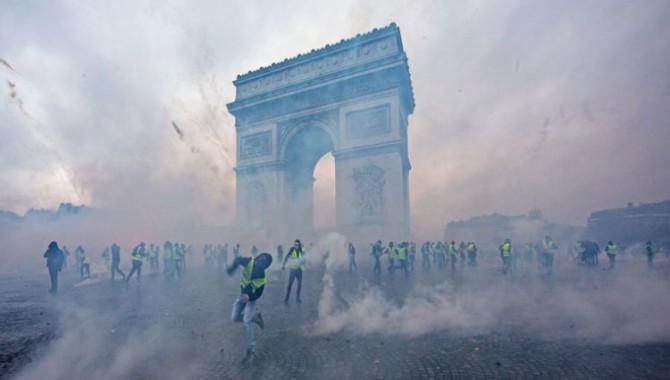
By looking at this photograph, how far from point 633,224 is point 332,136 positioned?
3443 cm

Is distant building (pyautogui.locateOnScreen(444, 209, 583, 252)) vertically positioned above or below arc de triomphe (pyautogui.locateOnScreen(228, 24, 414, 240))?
below

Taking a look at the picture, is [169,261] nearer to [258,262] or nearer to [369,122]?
[258,262]

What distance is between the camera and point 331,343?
580 cm

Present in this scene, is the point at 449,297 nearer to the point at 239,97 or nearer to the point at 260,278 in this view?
the point at 260,278

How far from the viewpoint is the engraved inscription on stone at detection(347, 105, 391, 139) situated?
25.0 metres

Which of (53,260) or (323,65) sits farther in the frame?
(323,65)

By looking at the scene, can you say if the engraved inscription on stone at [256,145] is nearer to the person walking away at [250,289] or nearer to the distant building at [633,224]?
the person walking away at [250,289]

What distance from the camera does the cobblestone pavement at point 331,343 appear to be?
179 inches

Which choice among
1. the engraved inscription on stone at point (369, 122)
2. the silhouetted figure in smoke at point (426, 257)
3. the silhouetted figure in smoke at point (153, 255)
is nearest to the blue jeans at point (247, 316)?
the silhouetted figure in smoke at point (153, 255)

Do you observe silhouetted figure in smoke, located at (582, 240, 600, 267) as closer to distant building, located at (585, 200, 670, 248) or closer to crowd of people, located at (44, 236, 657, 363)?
crowd of people, located at (44, 236, 657, 363)

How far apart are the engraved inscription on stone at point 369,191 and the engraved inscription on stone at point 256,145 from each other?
875cm

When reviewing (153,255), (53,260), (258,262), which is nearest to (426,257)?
(153,255)

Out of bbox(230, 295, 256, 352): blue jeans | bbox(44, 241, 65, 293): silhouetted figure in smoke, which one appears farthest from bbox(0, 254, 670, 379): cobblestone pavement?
bbox(44, 241, 65, 293): silhouetted figure in smoke

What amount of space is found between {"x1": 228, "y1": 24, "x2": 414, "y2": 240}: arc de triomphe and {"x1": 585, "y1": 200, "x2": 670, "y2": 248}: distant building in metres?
26.0
